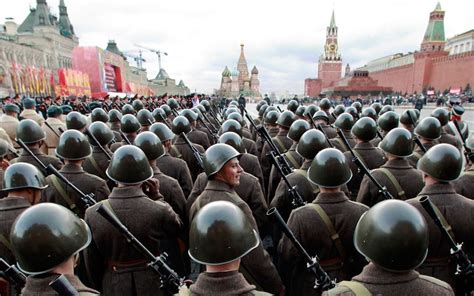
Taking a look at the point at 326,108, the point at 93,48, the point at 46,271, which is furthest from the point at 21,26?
the point at 46,271

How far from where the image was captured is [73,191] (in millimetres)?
4352

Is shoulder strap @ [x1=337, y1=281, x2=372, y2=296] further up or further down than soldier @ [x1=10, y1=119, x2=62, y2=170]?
further down

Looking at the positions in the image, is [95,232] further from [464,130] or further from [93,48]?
[93,48]

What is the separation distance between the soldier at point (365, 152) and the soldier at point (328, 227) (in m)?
2.36

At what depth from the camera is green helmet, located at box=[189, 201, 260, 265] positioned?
2.11 meters

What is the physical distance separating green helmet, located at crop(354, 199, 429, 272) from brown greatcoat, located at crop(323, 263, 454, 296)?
0.04m

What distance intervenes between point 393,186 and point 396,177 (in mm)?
127

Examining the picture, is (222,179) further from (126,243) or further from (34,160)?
(34,160)

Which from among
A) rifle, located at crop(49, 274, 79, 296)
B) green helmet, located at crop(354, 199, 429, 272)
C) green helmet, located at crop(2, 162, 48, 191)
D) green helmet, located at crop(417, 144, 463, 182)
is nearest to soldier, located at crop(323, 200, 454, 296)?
green helmet, located at crop(354, 199, 429, 272)

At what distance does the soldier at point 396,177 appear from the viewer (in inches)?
170

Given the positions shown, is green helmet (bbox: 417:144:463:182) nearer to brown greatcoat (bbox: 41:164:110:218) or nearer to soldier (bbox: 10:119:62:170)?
brown greatcoat (bbox: 41:164:110:218)

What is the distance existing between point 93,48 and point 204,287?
47255 millimetres

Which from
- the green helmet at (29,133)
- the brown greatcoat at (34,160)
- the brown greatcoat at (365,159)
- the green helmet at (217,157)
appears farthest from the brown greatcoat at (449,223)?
the green helmet at (29,133)

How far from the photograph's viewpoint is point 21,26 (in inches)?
3807
